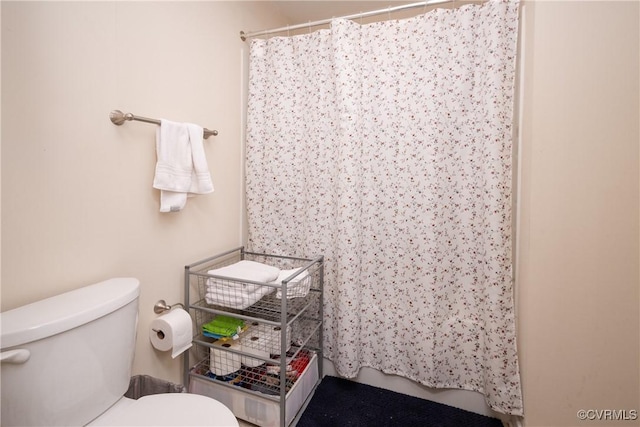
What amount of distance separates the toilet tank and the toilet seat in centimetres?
4

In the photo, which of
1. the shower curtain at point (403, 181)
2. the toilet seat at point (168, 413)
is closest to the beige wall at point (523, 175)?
the shower curtain at point (403, 181)

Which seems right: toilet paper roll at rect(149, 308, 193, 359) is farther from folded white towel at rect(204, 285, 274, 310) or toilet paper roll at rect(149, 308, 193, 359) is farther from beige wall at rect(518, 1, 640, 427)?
beige wall at rect(518, 1, 640, 427)

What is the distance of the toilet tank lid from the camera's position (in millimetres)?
721

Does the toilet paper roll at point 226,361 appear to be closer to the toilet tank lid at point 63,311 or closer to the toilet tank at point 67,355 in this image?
the toilet tank at point 67,355

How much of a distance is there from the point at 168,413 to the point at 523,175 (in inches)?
62.1

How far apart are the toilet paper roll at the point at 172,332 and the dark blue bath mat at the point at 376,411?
0.70 m

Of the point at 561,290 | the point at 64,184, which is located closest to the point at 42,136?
the point at 64,184

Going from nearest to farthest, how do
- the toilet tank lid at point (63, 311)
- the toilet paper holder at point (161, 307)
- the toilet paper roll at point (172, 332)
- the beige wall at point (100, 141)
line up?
1. the toilet tank lid at point (63, 311)
2. the beige wall at point (100, 141)
3. the toilet paper roll at point (172, 332)
4. the toilet paper holder at point (161, 307)

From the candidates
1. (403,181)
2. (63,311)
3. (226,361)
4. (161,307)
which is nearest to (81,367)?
(63,311)

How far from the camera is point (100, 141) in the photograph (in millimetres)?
1078

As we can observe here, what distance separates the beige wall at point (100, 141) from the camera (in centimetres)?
87

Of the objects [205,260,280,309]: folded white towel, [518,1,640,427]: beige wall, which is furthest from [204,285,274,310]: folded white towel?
[518,1,640,427]: beige wall

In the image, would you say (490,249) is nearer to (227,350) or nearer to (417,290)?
(417,290)

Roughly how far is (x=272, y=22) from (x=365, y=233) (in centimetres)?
158
